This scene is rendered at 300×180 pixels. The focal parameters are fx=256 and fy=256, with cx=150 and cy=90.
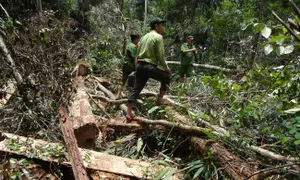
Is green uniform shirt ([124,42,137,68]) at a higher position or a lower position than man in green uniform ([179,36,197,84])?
higher

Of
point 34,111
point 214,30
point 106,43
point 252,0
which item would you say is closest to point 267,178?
point 34,111

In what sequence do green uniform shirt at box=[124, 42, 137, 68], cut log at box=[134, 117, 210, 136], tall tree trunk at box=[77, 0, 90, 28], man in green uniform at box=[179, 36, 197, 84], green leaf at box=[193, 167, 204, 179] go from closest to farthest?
1. green leaf at box=[193, 167, 204, 179]
2. cut log at box=[134, 117, 210, 136]
3. green uniform shirt at box=[124, 42, 137, 68]
4. man in green uniform at box=[179, 36, 197, 84]
5. tall tree trunk at box=[77, 0, 90, 28]

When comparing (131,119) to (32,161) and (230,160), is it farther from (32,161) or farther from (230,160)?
(230,160)

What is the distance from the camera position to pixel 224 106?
4.54 metres

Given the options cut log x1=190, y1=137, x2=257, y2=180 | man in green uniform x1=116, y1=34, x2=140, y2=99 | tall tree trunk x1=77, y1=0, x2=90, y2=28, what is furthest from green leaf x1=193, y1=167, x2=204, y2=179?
tall tree trunk x1=77, y1=0, x2=90, y2=28

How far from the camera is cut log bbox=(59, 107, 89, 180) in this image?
Result: 9.15 feet

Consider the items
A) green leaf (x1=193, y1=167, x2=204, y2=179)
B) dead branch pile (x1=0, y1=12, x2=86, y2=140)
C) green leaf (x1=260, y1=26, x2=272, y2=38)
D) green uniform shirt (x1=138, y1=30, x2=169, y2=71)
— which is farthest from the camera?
green uniform shirt (x1=138, y1=30, x2=169, y2=71)

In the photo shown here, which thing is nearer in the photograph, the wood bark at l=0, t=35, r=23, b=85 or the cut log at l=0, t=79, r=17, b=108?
the cut log at l=0, t=79, r=17, b=108

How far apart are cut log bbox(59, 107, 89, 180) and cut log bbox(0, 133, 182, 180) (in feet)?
0.80

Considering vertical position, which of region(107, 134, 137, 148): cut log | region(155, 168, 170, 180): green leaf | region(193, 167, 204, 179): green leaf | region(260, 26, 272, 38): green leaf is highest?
region(260, 26, 272, 38): green leaf

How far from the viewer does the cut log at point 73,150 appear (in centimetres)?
279

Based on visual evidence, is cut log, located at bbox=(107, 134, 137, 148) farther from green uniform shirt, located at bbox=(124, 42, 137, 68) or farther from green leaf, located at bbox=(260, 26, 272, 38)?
green leaf, located at bbox=(260, 26, 272, 38)

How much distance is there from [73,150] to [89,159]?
0.33 metres

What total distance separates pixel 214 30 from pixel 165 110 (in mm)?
9172
